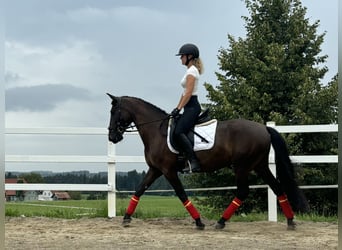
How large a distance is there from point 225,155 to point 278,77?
51.3 feet

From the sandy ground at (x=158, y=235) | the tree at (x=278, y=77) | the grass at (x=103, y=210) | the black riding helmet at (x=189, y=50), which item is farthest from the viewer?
the tree at (x=278, y=77)

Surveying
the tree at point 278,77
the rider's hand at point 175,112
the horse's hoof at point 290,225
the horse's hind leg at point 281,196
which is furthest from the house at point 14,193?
the tree at point 278,77

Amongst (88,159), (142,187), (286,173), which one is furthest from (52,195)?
(286,173)

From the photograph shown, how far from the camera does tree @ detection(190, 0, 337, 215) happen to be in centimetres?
2062

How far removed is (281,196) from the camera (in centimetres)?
727

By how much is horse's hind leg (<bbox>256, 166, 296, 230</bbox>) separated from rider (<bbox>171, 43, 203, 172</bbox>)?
3.39 ft

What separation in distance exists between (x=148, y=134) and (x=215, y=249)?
2.41 metres

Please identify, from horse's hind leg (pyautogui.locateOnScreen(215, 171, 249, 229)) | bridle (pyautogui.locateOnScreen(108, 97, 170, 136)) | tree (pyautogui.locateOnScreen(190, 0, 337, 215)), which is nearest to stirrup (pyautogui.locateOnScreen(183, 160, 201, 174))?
horse's hind leg (pyautogui.locateOnScreen(215, 171, 249, 229))

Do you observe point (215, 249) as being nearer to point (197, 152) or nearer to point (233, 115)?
point (197, 152)

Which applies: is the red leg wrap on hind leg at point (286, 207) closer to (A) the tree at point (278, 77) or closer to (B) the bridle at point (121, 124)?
(B) the bridle at point (121, 124)

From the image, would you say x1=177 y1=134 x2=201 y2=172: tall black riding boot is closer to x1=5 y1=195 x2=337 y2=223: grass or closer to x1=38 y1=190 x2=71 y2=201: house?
x1=5 y1=195 x2=337 y2=223: grass

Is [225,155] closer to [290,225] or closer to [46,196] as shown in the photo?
[290,225]

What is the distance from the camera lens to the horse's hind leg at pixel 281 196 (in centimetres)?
714

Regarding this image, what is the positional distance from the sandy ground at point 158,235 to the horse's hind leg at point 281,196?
0.46 feet
